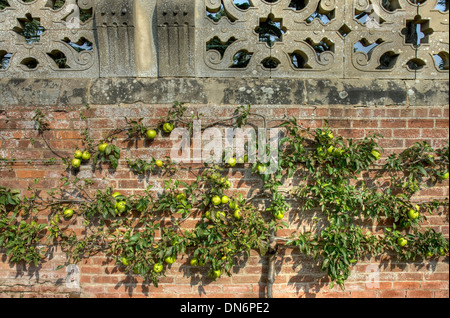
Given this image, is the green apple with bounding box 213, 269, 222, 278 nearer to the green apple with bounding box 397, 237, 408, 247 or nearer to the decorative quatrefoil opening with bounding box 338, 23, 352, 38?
the green apple with bounding box 397, 237, 408, 247

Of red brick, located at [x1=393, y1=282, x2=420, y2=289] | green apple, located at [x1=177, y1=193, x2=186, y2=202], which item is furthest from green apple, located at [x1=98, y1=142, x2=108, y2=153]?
red brick, located at [x1=393, y1=282, x2=420, y2=289]

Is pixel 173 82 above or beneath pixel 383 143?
above

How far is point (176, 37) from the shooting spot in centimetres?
268

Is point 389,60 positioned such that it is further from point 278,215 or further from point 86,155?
point 86,155

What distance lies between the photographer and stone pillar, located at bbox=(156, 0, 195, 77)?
262cm

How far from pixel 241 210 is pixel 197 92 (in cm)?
116

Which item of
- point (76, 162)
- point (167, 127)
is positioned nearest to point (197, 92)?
point (167, 127)

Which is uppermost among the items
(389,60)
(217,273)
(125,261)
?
(389,60)

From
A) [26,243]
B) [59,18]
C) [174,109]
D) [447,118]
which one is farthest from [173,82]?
[447,118]

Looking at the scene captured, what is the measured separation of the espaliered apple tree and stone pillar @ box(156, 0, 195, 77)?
0.39 metres

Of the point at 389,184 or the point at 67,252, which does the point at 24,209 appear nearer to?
the point at 67,252

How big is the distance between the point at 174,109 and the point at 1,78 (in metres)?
1.67

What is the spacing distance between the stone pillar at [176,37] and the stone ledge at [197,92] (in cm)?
11

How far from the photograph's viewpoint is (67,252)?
9.08 feet
